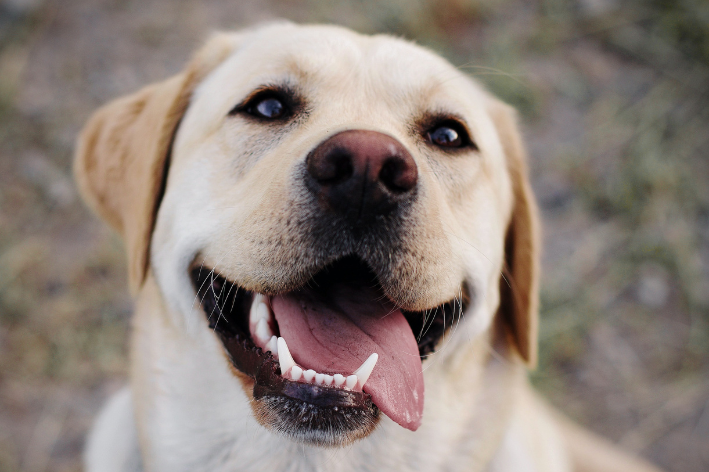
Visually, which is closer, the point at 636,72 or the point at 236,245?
the point at 236,245

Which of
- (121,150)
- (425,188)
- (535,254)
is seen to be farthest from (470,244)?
(121,150)

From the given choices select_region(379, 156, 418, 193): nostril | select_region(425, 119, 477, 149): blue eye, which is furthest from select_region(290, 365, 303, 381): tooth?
select_region(425, 119, 477, 149): blue eye

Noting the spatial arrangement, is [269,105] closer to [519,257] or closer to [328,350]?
[328,350]

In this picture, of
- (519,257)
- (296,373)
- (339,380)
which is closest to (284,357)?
(296,373)

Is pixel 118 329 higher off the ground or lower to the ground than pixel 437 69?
lower

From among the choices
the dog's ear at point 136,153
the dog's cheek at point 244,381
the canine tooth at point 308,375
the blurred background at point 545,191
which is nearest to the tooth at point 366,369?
the canine tooth at point 308,375

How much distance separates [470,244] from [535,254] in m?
0.60

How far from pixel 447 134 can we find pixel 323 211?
0.79 meters

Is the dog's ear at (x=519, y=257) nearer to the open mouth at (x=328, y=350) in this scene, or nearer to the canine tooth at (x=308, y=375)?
the open mouth at (x=328, y=350)

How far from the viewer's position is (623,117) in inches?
183

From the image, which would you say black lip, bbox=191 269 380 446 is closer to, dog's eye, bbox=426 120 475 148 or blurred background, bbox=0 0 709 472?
dog's eye, bbox=426 120 475 148

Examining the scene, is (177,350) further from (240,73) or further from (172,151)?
(240,73)

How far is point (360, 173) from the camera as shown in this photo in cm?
129

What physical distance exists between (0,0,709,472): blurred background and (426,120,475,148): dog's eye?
4.14ft
